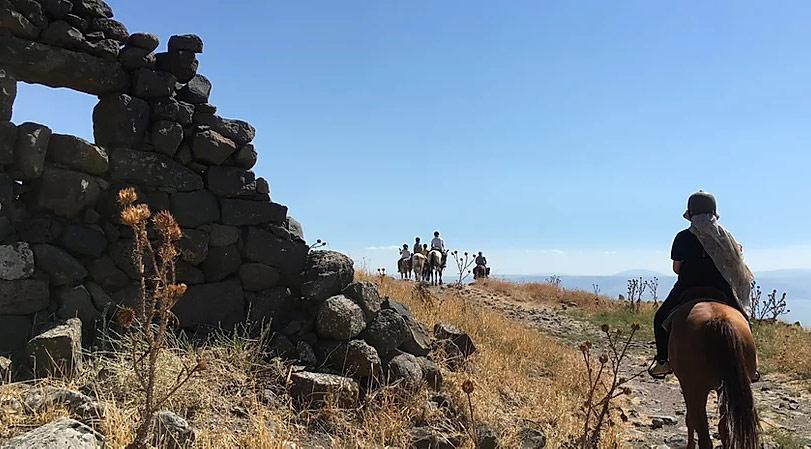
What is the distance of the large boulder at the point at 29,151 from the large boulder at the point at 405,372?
4.19 metres

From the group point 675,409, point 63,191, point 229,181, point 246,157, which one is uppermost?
point 246,157

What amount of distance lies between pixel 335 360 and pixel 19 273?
3.26 m

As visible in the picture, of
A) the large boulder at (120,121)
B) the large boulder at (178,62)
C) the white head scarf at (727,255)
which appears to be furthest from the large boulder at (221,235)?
the white head scarf at (727,255)

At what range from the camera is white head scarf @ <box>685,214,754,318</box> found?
641 centimetres

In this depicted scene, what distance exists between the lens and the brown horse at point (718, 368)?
191 inches

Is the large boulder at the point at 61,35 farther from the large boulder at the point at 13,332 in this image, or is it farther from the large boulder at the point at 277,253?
the large boulder at the point at 13,332

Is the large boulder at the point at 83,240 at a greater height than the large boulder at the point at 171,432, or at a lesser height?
greater

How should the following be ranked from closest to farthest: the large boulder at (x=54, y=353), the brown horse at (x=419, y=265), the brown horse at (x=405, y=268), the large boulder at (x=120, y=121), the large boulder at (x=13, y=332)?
the large boulder at (x=54, y=353) < the large boulder at (x=13, y=332) < the large boulder at (x=120, y=121) < the brown horse at (x=419, y=265) < the brown horse at (x=405, y=268)

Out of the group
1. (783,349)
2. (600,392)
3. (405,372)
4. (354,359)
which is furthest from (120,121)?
(783,349)

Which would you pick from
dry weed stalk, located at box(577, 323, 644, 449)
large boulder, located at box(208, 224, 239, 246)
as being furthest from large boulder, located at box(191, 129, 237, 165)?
dry weed stalk, located at box(577, 323, 644, 449)

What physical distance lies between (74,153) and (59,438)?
3597 millimetres

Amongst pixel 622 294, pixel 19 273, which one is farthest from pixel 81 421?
pixel 622 294

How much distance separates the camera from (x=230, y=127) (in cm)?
721

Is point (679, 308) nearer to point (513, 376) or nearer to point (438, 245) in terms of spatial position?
point (513, 376)
